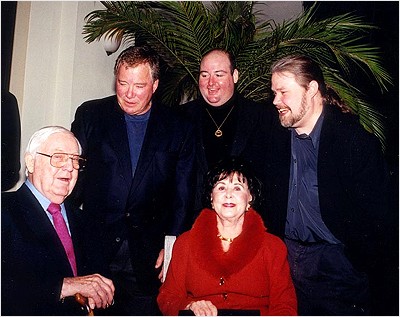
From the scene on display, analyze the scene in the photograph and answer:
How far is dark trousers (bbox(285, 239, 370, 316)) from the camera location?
2.36m

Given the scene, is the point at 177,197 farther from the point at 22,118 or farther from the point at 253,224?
the point at 22,118

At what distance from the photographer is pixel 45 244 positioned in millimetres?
1940

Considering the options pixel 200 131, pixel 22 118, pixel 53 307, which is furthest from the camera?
pixel 22 118

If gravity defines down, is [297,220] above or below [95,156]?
below

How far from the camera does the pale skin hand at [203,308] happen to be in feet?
6.45

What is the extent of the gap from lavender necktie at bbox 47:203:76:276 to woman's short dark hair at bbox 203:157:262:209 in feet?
2.44

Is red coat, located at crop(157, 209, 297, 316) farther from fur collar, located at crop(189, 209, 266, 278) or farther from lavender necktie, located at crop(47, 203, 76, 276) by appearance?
lavender necktie, located at crop(47, 203, 76, 276)

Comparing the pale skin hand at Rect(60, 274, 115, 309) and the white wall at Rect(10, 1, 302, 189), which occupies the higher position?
the white wall at Rect(10, 1, 302, 189)

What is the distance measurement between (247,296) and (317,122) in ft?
3.25

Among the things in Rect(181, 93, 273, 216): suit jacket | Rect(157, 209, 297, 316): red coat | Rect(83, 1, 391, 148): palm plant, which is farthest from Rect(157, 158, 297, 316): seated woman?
Rect(83, 1, 391, 148): palm plant

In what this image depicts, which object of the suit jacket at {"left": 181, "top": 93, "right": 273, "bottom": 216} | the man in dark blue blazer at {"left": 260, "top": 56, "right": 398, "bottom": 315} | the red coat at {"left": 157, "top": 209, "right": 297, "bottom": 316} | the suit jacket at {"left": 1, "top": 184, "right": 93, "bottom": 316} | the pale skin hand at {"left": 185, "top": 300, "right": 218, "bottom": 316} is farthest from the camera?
the suit jacket at {"left": 181, "top": 93, "right": 273, "bottom": 216}

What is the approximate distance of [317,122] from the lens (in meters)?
2.42

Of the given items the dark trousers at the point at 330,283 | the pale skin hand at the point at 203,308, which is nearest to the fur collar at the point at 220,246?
the pale skin hand at the point at 203,308

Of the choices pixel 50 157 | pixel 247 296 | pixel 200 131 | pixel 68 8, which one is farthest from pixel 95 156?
pixel 68 8
